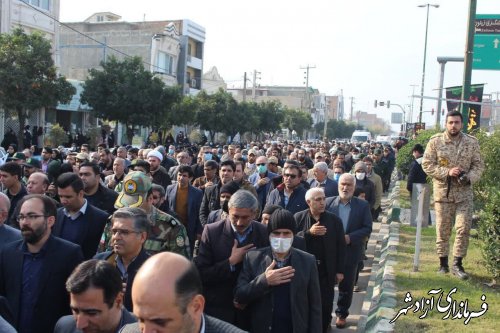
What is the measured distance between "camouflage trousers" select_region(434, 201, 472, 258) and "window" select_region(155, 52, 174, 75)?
42.2 meters

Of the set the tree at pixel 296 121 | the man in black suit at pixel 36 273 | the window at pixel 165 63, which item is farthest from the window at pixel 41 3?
the tree at pixel 296 121

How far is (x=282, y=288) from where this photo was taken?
178 inches

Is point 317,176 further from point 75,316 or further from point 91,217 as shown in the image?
point 75,316

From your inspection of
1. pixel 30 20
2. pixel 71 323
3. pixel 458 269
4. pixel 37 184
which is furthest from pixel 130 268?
pixel 30 20

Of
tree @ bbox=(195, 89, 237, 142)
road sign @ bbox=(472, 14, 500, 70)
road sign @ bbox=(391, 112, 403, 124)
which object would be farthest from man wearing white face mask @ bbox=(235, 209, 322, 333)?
road sign @ bbox=(391, 112, 403, 124)

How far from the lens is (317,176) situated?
972cm

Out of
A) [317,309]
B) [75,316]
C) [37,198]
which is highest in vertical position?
[37,198]

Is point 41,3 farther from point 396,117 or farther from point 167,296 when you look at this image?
point 396,117

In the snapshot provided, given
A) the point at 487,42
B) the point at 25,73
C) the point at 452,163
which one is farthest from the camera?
the point at 25,73

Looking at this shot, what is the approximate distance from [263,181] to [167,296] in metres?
7.63

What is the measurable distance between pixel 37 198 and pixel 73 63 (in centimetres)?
4738

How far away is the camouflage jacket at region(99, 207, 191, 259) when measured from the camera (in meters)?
4.80

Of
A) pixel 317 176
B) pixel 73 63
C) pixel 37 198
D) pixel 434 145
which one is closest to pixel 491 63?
pixel 317 176

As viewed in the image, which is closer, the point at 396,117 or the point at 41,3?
the point at 41,3
